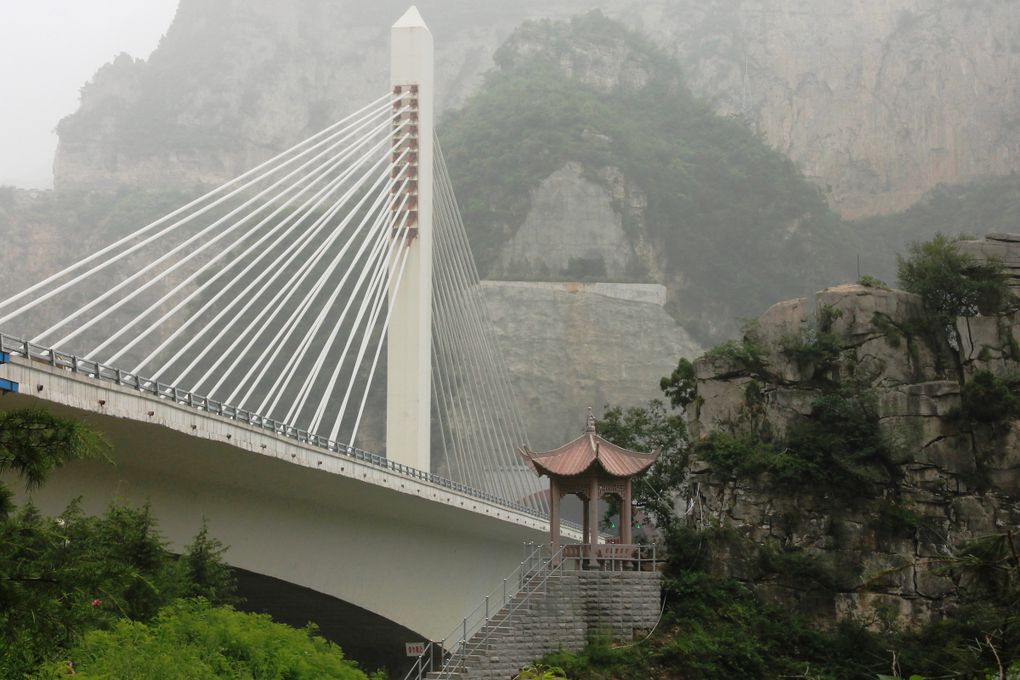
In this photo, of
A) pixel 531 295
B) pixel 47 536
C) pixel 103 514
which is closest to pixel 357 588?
pixel 103 514

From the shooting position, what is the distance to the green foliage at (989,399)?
30.6 m

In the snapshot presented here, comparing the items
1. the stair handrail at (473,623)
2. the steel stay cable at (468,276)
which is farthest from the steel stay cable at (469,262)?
the stair handrail at (473,623)

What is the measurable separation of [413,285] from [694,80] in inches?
2565

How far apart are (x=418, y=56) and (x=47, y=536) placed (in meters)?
25.3

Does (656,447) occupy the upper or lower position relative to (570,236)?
lower

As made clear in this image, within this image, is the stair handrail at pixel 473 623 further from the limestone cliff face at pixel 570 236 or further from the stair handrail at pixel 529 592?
the limestone cliff face at pixel 570 236

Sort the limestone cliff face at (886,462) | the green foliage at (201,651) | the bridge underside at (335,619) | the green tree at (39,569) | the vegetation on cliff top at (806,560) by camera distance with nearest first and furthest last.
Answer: the green tree at (39,569), the green foliage at (201,651), the vegetation on cliff top at (806,560), the bridge underside at (335,619), the limestone cliff face at (886,462)

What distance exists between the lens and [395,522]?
29797 millimetres

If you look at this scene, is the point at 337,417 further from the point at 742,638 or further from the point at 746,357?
the point at 742,638

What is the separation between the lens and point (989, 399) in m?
30.7

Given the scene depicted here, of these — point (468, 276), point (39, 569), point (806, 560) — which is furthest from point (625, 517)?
point (39, 569)

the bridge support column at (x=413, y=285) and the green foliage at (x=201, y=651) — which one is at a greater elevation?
the bridge support column at (x=413, y=285)

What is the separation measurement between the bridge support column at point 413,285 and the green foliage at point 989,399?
13.1 meters

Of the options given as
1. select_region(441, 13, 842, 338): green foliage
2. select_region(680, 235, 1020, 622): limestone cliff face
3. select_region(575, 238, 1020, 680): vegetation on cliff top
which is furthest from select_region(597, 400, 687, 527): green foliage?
select_region(441, 13, 842, 338): green foliage
